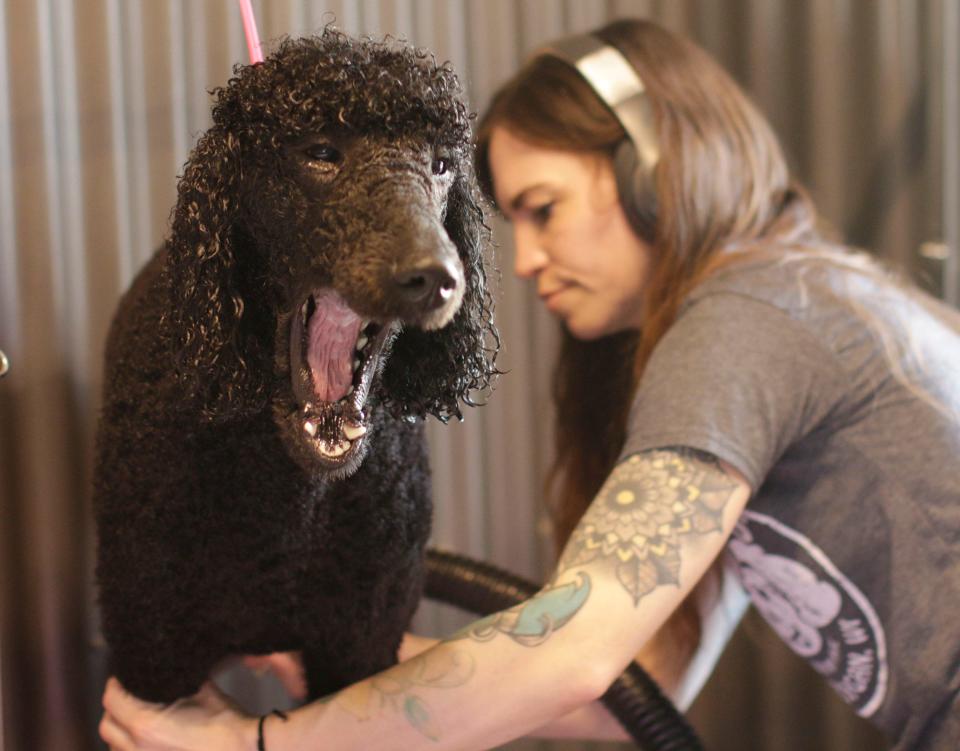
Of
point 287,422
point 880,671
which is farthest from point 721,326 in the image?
point 287,422

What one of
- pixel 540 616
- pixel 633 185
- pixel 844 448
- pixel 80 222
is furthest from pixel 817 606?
pixel 80 222

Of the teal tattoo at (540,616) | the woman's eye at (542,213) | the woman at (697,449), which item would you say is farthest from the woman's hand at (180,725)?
the woman's eye at (542,213)

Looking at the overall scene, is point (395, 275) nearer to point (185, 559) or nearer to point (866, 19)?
point (185, 559)

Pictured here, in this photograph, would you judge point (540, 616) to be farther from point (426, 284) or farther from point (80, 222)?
point (80, 222)

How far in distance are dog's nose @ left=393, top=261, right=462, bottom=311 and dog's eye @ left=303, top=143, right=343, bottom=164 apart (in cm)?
10

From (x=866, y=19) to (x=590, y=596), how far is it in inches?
40.9

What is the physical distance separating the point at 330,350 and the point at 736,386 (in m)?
0.42

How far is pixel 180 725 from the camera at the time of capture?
2.37ft

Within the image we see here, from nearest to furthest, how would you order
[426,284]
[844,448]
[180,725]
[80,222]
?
[426,284]
[180,725]
[844,448]
[80,222]

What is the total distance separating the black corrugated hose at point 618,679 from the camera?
3.07ft

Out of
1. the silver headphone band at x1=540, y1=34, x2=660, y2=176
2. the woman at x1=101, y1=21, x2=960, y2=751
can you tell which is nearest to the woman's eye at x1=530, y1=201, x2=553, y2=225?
the woman at x1=101, y1=21, x2=960, y2=751

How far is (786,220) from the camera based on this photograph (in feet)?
3.32

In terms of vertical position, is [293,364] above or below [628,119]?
below

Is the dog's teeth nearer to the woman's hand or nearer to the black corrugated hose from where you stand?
the woman's hand
